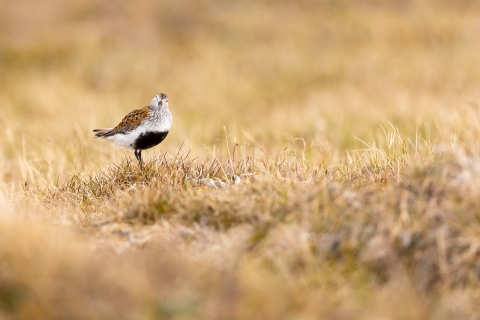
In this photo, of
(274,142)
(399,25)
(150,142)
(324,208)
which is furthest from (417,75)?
(324,208)

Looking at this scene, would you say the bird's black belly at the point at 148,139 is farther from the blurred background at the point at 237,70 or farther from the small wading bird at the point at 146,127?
the blurred background at the point at 237,70

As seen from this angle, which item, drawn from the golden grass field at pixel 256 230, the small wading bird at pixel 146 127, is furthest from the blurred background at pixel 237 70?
the small wading bird at pixel 146 127

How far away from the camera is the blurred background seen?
988 centimetres

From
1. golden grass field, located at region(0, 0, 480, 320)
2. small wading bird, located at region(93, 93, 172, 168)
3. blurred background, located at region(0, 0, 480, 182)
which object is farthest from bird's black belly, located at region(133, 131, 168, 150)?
blurred background, located at region(0, 0, 480, 182)

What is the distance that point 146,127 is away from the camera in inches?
215

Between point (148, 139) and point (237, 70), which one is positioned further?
point (237, 70)

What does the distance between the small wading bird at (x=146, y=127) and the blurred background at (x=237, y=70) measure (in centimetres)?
173

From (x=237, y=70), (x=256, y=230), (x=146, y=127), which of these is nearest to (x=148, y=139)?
(x=146, y=127)

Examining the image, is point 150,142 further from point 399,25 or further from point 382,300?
point 399,25

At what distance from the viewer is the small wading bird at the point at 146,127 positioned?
17.9 feet

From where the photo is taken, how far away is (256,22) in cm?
1784

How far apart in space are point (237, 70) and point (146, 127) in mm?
9624

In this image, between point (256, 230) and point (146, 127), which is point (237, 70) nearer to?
point (146, 127)

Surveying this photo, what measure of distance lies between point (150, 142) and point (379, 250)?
251cm
